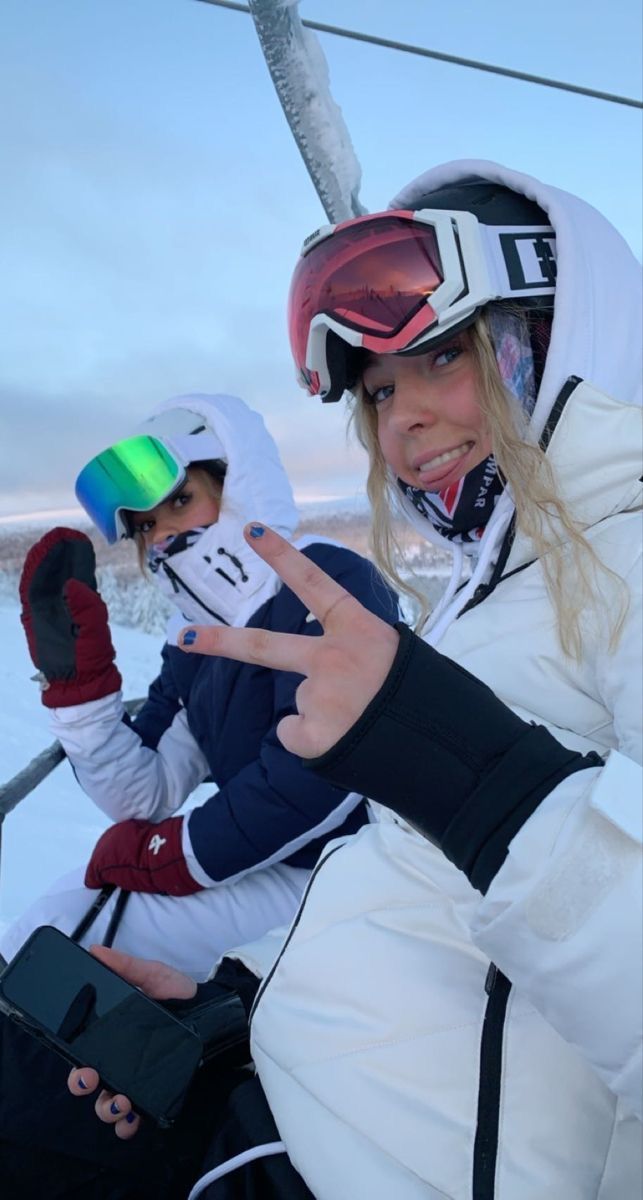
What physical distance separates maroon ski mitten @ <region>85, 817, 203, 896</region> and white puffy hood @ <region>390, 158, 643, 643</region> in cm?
87

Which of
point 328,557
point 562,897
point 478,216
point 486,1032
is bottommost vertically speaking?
point 486,1032

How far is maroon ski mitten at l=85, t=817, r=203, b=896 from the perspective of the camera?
5.03 ft

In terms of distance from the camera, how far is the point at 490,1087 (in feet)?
2.15

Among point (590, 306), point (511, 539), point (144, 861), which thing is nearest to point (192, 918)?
point (144, 861)

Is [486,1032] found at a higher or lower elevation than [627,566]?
lower

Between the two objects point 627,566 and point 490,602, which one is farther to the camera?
point 490,602

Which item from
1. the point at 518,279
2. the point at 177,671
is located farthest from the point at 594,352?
the point at 177,671

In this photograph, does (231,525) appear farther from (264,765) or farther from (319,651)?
(319,651)

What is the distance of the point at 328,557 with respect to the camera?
1.66 m

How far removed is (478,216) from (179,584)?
1078 millimetres

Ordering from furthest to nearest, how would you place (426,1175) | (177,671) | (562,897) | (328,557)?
(177,671) < (328,557) < (426,1175) < (562,897)

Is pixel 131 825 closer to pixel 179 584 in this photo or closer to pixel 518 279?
pixel 179 584

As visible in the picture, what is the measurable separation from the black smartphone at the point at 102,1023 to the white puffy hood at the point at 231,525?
0.79 metres

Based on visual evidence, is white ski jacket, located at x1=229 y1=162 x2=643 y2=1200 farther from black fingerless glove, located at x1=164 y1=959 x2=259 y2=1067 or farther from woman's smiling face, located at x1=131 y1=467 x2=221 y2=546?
woman's smiling face, located at x1=131 y1=467 x2=221 y2=546
